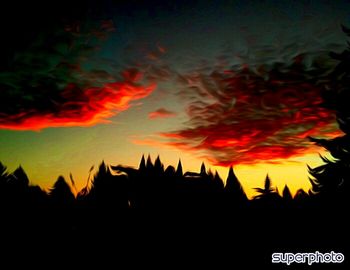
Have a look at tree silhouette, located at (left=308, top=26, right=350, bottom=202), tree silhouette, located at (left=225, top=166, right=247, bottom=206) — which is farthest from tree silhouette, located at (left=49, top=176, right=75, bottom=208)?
tree silhouette, located at (left=308, top=26, right=350, bottom=202)

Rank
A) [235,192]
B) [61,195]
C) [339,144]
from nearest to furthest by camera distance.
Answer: [235,192]
[61,195]
[339,144]

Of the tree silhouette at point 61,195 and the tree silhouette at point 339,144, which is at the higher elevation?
the tree silhouette at point 339,144

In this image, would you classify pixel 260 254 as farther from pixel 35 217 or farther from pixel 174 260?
pixel 35 217

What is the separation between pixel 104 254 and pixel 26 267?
1.57m

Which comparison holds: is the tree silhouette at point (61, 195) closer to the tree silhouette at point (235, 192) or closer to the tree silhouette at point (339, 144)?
the tree silhouette at point (235, 192)

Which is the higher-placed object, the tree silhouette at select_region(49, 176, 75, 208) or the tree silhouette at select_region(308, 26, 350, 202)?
the tree silhouette at select_region(308, 26, 350, 202)

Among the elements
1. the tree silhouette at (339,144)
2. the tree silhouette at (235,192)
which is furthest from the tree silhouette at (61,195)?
the tree silhouette at (339,144)

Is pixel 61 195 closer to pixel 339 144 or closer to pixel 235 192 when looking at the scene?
pixel 235 192

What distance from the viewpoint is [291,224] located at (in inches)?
259

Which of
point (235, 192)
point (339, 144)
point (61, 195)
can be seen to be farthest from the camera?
point (339, 144)

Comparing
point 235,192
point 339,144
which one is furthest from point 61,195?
point 339,144

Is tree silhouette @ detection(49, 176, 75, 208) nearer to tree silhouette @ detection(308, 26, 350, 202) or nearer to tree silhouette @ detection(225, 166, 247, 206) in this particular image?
tree silhouette @ detection(225, 166, 247, 206)

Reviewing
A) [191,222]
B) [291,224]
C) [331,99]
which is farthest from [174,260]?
[331,99]

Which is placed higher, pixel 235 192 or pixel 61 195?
pixel 235 192
